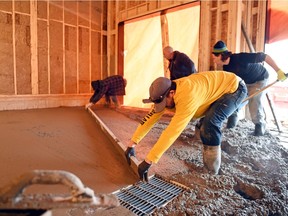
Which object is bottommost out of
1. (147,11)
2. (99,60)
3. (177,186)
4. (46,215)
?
(177,186)

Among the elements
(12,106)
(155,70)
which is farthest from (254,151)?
(12,106)

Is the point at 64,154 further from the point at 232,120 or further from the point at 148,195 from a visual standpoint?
the point at 232,120

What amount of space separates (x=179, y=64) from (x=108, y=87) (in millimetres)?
2054

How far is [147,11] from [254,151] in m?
4.03

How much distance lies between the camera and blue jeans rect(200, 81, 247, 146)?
5.60 ft

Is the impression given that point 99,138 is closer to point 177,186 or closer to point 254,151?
point 177,186

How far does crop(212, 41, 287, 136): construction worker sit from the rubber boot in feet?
4.08

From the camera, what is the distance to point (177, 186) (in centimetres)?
153

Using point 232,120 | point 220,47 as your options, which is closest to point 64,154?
point 220,47

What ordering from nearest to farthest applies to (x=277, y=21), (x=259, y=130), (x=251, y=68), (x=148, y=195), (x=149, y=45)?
(x=148, y=195), (x=251, y=68), (x=259, y=130), (x=277, y=21), (x=149, y=45)

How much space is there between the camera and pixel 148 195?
142cm

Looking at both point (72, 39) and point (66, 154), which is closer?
point (66, 154)

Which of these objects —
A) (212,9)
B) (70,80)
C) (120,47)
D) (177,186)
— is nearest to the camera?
(177,186)

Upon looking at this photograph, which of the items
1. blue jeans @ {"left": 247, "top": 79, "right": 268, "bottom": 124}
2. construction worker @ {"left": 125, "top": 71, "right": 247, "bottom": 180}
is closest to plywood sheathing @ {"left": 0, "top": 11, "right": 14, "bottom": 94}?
construction worker @ {"left": 125, "top": 71, "right": 247, "bottom": 180}
